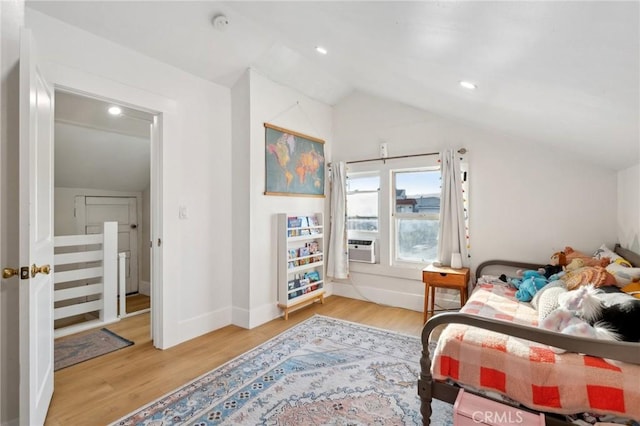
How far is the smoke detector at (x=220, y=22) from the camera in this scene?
2523mm

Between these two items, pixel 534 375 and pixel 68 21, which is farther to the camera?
pixel 68 21

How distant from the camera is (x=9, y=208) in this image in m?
1.67

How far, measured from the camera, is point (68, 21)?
2.17 m

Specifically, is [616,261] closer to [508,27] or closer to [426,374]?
[426,374]

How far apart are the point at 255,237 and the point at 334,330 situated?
1.26m

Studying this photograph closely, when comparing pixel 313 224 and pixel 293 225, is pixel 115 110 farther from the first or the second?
pixel 313 224

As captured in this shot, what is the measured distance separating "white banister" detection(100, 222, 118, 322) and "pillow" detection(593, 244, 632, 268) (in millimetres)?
4689

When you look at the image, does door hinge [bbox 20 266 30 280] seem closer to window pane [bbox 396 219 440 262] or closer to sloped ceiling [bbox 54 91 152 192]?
sloped ceiling [bbox 54 91 152 192]

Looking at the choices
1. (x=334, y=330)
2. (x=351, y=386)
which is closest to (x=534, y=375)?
(x=351, y=386)

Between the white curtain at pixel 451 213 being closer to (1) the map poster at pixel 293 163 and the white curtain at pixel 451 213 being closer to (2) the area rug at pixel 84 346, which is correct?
(1) the map poster at pixel 293 163

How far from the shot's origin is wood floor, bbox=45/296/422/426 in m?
1.92

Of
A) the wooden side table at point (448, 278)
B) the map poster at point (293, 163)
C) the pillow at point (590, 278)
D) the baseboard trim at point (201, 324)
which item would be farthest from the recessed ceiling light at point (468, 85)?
the baseboard trim at point (201, 324)

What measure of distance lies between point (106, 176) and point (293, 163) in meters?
2.72

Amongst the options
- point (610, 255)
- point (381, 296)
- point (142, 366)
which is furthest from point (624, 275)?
point (142, 366)
